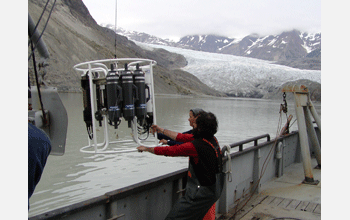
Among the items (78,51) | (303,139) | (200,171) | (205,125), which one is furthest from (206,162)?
(78,51)

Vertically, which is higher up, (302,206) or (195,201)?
(195,201)

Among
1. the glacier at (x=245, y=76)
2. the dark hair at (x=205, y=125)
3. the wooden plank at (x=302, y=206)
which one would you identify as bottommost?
the wooden plank at (x=302, y=206)

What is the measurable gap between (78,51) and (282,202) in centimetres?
4506

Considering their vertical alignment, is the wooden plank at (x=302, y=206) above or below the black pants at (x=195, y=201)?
below

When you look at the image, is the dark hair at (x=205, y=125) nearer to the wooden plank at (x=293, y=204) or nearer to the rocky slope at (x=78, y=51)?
the wooden plank at (x=293, y=204)

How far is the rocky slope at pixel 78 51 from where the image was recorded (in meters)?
37.8

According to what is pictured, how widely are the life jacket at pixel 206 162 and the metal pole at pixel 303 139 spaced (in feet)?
11.8

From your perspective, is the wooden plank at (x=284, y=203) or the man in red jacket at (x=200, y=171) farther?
the wooden plank at (x=284, y=203)

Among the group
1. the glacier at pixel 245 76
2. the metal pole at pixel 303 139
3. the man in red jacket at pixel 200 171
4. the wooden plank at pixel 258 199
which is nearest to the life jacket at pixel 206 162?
the man in red jacket at pixel 200 171

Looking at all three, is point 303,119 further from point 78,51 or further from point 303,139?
point 78,51

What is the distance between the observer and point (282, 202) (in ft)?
14.9

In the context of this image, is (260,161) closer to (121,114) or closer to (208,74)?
(121,114)

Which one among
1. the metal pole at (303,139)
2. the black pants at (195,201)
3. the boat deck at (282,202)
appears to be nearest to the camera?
the black pants at (195,201)
